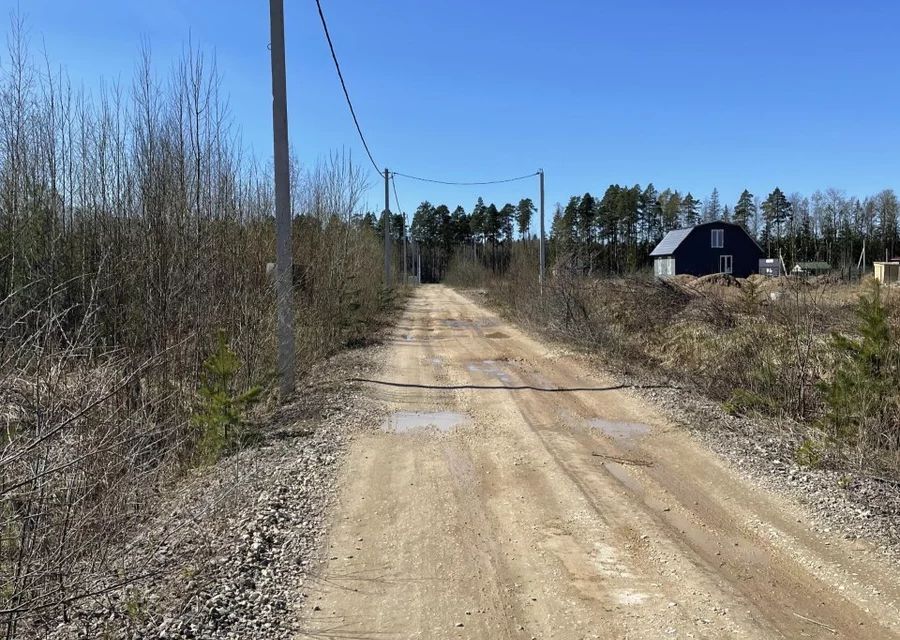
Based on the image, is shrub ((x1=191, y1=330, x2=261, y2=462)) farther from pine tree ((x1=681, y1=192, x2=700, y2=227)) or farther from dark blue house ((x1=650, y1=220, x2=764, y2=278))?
pine tree ((x1=681, y1=192, x2=700, y2=227))

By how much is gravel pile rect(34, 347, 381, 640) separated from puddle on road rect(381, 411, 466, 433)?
4.35 ft

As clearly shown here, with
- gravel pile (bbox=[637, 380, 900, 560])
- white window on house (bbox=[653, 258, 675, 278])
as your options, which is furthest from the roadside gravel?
white window on house (bbox=[653, 258, 675, 278])

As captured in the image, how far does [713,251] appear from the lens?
55.5 meters

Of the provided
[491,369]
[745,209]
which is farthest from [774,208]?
[491,369]

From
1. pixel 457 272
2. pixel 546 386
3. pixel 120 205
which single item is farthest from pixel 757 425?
pixel 457 272

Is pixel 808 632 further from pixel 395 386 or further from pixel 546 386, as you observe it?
pixel 395 386

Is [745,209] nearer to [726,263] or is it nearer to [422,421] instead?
[726,263]

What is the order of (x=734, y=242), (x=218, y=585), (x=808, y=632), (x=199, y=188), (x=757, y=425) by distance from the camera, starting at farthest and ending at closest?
(x=734, y=242) → (x=199, y=188) → (x=757, y=425) → (x=218, y=585) → (x=808, y=632)

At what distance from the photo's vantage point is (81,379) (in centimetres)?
385

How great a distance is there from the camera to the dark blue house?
5519 cm

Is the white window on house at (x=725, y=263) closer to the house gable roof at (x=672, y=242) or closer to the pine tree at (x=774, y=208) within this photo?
the house gable roof at (x=672, y=242)

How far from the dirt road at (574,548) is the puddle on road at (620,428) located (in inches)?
1.6

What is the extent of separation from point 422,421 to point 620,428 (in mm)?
2337

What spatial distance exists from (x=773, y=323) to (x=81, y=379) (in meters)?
9.84
